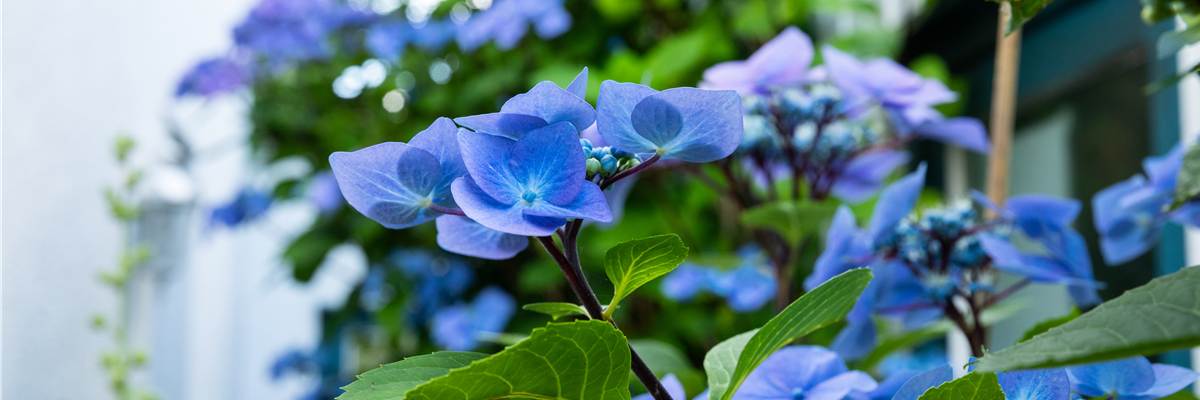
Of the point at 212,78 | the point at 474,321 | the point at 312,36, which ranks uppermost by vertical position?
the point at 312,36

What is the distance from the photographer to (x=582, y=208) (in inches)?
9.4

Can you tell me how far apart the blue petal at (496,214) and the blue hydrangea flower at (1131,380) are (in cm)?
23

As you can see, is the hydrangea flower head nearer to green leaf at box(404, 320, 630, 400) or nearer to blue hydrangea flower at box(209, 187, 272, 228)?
green leaf at box(404, 320, 630, 400)

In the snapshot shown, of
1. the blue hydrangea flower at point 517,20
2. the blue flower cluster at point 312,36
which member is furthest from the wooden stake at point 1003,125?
the blue flower cluster at point 312,36

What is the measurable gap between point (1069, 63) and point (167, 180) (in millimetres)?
1458

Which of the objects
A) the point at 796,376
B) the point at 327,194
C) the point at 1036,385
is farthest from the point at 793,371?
the point at 327,194

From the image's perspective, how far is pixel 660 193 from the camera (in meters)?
1.40

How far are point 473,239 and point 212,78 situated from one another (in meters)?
1.55

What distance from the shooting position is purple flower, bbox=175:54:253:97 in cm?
157

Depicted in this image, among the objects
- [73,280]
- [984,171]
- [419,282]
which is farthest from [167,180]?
[984,171]

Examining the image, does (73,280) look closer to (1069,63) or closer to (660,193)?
(660,193)

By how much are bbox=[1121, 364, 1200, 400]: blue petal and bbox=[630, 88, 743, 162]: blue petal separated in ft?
0.65

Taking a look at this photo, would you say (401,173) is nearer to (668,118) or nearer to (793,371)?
(668,118)

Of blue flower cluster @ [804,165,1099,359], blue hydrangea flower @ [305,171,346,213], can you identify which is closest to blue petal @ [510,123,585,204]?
blue flower cluster @ [804,165,1099,359]
